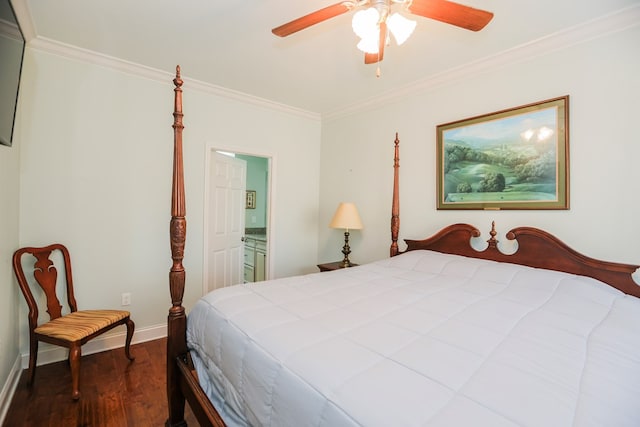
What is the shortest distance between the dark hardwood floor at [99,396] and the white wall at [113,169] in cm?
39

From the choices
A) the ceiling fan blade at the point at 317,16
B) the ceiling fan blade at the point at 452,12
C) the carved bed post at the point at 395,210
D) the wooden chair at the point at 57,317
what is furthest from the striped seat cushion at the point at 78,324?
the ceiling fan blade at the point at 452,12

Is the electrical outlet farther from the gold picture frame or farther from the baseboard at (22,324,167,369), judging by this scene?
the gold picture frame

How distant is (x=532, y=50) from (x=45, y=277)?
399cm

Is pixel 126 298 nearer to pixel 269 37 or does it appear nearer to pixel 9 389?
pixel 9 389

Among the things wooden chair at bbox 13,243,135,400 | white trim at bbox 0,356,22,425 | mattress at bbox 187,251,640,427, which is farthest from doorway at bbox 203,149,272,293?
mattress at bbox 187,251,640,427

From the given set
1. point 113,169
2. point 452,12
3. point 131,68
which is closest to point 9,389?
point 113,169

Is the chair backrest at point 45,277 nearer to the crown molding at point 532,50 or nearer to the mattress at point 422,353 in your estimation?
the mattress at point 422,353

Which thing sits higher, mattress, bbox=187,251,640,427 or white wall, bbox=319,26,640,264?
white wall, bbox=319,26,640,264

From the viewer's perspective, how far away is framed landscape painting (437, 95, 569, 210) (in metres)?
2.06

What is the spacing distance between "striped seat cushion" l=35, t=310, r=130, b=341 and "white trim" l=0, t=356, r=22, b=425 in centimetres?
32

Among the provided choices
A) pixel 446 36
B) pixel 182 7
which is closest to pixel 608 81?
pixel 446 36

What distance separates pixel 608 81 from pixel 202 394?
297 centimetres

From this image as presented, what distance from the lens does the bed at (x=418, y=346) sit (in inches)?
28.6

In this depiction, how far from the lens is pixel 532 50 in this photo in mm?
2160
